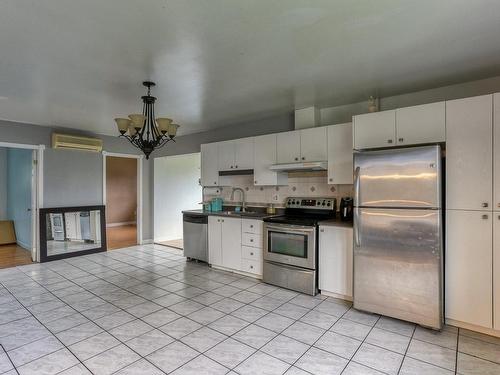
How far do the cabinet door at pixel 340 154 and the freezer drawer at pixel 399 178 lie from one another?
0.50 metres

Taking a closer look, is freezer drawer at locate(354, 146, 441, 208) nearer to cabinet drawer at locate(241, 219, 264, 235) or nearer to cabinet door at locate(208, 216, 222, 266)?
cabinet drawer at locate(241, 219, 264, 235)

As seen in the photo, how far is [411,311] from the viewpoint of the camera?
266cm

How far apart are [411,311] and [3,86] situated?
4.84m

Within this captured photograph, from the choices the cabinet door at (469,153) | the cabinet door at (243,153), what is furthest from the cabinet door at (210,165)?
the cabinet door at (469,153)

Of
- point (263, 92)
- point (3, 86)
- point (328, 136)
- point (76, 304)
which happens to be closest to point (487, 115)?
point (328, 136)

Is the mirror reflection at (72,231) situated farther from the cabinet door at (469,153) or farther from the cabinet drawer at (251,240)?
the cabinet door at (469,153)

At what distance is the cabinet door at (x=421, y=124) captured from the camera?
268cm

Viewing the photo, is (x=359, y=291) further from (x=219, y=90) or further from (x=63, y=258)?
(x=63, y=258)

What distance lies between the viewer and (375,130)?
3.04m

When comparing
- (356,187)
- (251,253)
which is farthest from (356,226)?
(251,253)

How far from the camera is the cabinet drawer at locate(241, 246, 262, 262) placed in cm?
402

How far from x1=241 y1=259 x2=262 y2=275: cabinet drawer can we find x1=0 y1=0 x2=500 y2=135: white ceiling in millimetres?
2238

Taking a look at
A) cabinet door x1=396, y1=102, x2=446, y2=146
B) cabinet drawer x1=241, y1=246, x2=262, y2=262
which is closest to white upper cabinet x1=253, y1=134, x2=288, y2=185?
cabinet drawer x1=241, y1=246, x2=262, y2=262

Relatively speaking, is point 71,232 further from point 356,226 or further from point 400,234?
point 400,234
